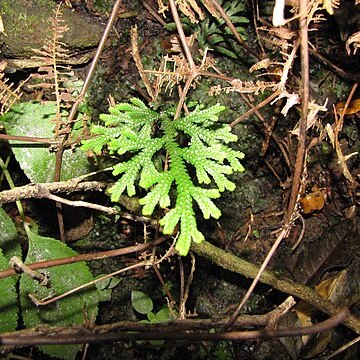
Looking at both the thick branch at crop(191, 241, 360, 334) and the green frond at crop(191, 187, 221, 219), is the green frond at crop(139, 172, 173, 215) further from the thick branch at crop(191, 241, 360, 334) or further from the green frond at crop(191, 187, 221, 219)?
the thick branch at crop(191, 241, 360, 334)

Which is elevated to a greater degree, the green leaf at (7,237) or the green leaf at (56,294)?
the green leaf at (7,237)

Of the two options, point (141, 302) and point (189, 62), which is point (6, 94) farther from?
point (141, 302)

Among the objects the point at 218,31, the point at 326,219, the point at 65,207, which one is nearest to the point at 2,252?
the point at 65,207

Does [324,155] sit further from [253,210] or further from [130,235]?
[130,235]

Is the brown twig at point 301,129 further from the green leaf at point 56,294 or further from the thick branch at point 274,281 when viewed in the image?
the green leaf at point 56,294

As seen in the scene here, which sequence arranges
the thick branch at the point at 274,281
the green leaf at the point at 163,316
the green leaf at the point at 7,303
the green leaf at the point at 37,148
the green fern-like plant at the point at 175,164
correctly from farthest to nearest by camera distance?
the green leaf at the point at 163,316, the thick branch at the point at 274,281, the green leaf at the point at 37,148, the green leaf at the point at 7,303, the green fern-like plant at the point at 175,164

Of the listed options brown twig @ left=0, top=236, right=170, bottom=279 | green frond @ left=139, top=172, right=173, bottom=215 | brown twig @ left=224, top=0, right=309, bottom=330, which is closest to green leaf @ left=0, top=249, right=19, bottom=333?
brown twig @ left=0, top=236, right=170, bottom=279

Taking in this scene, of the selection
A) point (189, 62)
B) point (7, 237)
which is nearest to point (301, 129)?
point (189, 62)

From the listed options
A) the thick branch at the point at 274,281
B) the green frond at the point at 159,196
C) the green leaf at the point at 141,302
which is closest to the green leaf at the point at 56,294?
the green leaf at the point at 141,302
